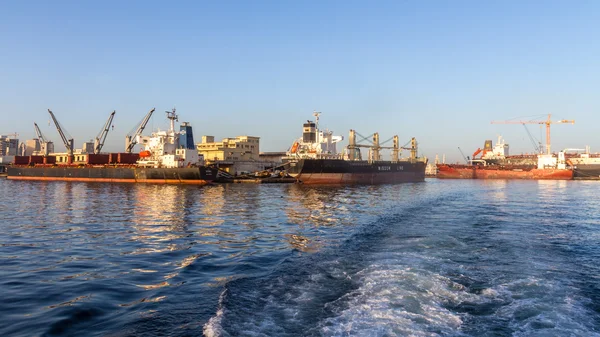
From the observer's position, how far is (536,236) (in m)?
15.8

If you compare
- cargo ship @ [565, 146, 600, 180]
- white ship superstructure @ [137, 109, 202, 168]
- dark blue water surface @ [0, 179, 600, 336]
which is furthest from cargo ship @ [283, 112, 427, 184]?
cargo ship @ [565, 146, 600, 180]

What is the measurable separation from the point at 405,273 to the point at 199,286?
5385 mm

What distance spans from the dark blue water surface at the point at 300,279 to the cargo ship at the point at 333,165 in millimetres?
39735

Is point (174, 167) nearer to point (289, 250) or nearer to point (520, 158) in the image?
point (289, 250)

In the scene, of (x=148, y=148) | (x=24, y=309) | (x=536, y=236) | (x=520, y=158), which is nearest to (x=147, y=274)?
(x=24, y=309)

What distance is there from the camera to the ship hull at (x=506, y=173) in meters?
91.4

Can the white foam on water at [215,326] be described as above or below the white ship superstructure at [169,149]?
below

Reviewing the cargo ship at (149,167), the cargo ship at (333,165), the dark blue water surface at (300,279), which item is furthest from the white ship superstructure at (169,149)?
the dark blue water surface at (300,279)

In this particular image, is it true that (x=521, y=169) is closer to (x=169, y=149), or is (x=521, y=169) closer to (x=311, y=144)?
(x=311, y=144)

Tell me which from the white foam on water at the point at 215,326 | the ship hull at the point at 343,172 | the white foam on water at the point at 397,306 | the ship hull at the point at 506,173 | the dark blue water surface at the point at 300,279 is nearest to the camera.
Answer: the white foam on water at the point at 215,326

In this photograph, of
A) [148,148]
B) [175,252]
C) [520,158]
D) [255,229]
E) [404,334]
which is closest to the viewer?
[404,334]

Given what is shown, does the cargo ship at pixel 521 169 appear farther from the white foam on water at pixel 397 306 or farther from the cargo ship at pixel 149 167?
the white foam on water at pixel 397 306

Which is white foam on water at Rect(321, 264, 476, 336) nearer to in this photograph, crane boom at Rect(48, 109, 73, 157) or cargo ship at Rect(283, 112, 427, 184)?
cargo ship at Rect(283, 112, 427, 184)

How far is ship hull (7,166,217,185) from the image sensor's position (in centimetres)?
6009
